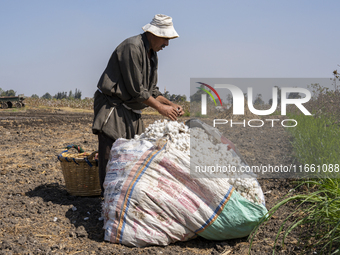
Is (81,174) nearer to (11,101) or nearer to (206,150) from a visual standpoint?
(206,150)

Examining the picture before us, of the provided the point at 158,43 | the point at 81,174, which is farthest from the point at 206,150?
the point at 81,174

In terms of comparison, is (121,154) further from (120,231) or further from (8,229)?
(8,229)

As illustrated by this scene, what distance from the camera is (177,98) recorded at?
26547mm

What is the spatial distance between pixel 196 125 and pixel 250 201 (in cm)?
76

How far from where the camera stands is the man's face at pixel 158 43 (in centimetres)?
263

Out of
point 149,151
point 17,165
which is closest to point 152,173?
point 149,151

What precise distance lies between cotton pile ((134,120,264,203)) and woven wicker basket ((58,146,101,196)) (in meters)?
0.68

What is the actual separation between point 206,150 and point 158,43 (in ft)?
3.16

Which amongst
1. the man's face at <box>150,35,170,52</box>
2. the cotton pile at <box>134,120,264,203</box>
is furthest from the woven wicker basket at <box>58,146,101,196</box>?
the man's face at <box>150,35,170,52</box>

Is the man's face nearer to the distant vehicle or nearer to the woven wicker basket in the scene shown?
the woven wicker basket

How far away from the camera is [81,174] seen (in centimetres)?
299

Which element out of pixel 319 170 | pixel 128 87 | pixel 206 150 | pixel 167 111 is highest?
pixel 128 87

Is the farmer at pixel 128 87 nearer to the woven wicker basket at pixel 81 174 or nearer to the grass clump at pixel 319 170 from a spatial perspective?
the woven wicker basket at pixel 81 174

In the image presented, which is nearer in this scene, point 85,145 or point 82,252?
point 82,252
